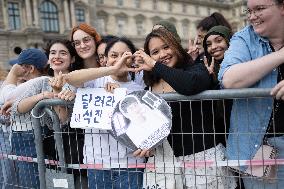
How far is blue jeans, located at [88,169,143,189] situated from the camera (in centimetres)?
313

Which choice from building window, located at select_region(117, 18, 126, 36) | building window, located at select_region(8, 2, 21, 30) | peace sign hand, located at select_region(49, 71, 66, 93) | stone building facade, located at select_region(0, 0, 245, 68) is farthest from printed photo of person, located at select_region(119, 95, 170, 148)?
building window, located at select_region(117, 18, 126, 36)

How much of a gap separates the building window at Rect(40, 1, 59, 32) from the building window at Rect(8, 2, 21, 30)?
2915mm

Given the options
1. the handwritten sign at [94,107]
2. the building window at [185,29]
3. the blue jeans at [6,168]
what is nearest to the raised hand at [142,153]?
the handwritten sign at [94,107]

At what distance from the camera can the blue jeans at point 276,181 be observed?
102 inches

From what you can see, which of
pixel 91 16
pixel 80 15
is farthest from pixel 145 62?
pixel 91 16

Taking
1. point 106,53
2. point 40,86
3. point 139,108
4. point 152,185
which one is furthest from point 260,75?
point 40,86

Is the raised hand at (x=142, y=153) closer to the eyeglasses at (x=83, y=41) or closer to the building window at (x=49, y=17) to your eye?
the eyeglasses at (x=83, y=41)

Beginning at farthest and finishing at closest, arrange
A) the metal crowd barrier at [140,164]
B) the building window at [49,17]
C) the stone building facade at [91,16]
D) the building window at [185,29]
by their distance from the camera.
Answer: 1. the building window at [185,29]
2. the building window at [49,17]
3. the stone building facade at [91,16]
4. the metal crowd barrier at [140,164]

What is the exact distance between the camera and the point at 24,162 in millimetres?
3926

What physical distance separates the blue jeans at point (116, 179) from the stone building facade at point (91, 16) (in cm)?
3204

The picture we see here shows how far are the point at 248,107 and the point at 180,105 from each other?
50 cm

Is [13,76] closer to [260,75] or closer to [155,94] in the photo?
[155,94]

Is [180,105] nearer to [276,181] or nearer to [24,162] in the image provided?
[276,181]

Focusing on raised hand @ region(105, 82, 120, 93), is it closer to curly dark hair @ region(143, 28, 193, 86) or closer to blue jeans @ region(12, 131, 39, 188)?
curly dark hair @ region(143, 28, 193, 86)
